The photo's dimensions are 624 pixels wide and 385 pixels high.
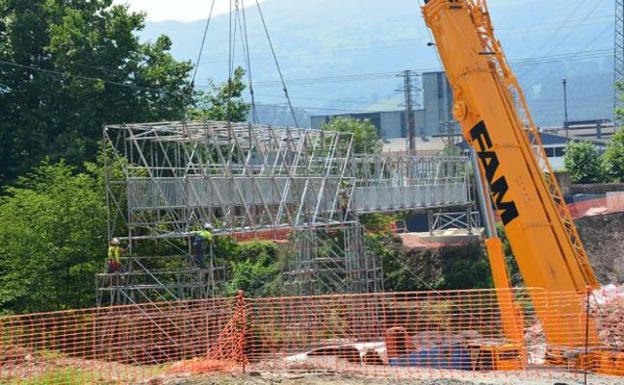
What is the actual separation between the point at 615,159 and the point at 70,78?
1768 inches

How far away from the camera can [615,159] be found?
2968 inches

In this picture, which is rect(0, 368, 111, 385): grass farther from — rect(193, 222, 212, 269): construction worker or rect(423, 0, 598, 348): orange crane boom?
rect(193, 222, 212, 269): construction worker

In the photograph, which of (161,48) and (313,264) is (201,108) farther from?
(313,264)

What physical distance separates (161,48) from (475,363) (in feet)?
107

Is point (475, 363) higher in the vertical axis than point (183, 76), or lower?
lower

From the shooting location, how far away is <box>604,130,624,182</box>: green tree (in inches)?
2874

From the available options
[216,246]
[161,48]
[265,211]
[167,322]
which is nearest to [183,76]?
[161,48]

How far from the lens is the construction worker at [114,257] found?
28.4 m

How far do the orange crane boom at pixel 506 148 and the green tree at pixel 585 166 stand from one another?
59.0 m

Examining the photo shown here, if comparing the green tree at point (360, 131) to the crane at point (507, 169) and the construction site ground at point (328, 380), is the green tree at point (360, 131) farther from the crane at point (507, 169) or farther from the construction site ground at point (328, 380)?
the construction site ground at point (328, 380)

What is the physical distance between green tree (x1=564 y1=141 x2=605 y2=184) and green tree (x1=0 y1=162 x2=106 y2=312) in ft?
173

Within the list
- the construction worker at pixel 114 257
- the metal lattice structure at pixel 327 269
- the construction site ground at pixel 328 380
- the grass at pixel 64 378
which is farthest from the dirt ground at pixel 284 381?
the metal lattice structure at pixel 327 269

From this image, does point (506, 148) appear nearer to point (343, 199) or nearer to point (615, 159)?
point (343, 199)

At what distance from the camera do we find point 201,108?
51156mm
